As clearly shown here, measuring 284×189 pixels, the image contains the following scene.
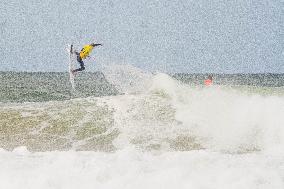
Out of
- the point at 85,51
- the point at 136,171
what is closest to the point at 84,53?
the point at 85,51

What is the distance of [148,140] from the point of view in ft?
36.2

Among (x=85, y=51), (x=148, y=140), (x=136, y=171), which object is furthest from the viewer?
(x=85, y=51)

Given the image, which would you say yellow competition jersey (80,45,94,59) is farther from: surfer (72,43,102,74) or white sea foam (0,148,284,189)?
white sea foam (0,148,284,189)

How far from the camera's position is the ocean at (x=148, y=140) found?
5.77 m

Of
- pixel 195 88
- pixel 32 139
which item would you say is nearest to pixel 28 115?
pixel 32 139

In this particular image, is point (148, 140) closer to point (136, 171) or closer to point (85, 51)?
point (136, 171)

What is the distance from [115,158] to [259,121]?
6385mm

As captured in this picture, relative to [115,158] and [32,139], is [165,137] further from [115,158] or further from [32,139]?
[115,158]

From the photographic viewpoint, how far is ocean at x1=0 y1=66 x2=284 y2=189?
5.77 m

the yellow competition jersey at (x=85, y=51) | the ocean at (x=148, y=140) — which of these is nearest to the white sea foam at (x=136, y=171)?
the ocean at (x=148, y=140)

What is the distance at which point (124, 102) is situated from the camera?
1433 cm

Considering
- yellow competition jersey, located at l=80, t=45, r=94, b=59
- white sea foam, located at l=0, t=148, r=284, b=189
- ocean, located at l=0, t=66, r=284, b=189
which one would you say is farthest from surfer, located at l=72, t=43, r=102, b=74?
white sea foam, located at l=0, t=148, r=284, b=189

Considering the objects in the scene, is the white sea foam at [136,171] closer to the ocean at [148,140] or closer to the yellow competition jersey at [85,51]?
the ocean at [148,140]

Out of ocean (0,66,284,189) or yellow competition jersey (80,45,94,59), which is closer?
ocean (0,66,284,189)
